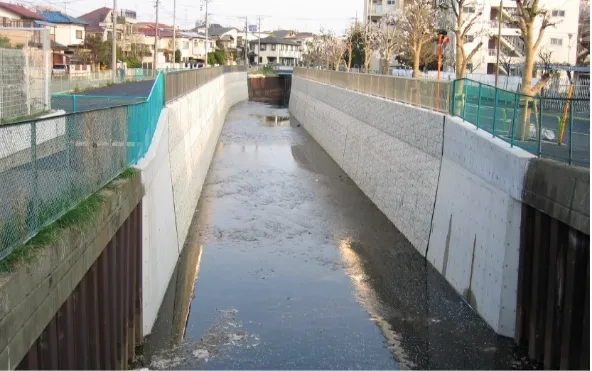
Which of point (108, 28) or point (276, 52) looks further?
point (276, 52)

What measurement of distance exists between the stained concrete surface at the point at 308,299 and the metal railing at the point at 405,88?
4181 mm

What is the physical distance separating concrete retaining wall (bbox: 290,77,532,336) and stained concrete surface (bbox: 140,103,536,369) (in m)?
0.52

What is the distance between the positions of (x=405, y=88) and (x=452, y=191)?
9291mm

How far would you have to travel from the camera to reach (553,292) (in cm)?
1199

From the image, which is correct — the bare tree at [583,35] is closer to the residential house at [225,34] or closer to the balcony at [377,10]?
the balcony at [377,10]

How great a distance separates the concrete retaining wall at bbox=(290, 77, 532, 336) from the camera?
46.9 ft

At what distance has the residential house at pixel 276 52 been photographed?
174 m

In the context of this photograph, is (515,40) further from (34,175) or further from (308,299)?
(34,175)

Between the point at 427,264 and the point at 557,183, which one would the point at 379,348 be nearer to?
the point at 557,183

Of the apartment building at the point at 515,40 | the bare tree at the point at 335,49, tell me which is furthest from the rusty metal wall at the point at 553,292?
the bare tree at the point at 335,49

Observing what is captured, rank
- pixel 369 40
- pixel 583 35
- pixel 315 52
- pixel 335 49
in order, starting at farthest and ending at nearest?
pixel 315 52 < pixel 335 49 < pixel 369 40 < pixel 583 35

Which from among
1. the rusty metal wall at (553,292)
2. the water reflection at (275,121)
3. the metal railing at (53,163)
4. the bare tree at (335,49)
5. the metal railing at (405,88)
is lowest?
the water reflection at (275,121)

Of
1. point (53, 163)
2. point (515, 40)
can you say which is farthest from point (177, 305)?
point (515, 40)

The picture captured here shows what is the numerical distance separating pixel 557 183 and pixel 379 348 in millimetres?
4472
